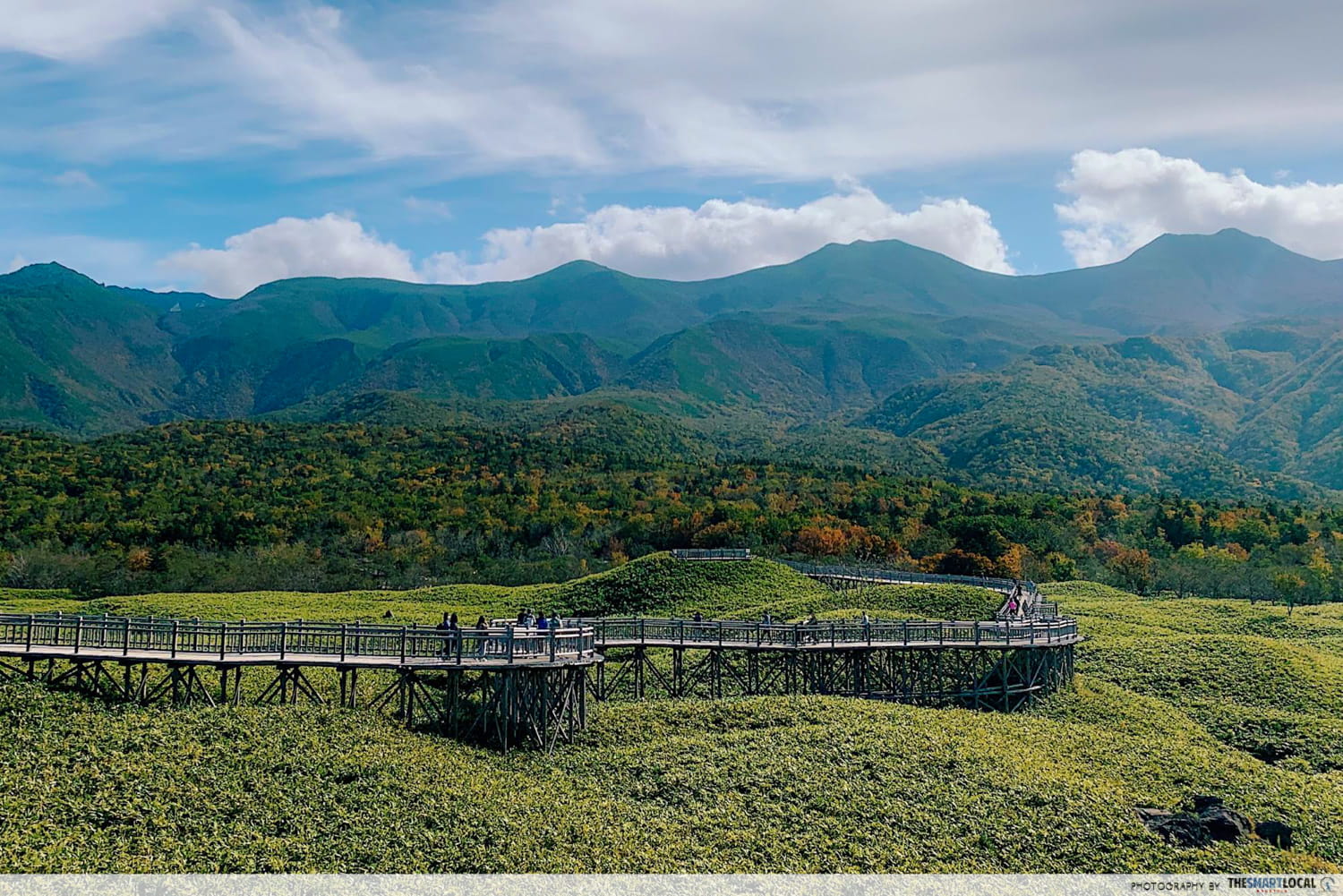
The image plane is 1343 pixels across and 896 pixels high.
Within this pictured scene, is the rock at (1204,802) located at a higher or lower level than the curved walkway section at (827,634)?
lower

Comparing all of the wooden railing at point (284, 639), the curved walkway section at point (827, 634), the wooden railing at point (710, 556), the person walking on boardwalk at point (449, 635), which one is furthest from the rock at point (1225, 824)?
the wooden railing at point (710, 556)

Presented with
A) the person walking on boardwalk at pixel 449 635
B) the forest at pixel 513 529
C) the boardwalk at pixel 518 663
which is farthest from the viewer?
the forest at pixel 513 529

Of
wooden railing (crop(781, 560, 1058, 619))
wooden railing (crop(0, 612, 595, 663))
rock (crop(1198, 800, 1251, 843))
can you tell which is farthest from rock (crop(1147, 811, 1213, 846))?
wooden railing (crop(781, 560, 1058, 619))

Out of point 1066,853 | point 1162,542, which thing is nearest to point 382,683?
point 1066,853

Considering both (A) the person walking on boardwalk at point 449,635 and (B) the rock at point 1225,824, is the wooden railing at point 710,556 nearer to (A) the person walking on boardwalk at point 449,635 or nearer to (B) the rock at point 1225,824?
(A) the person walking on boardwalk at point 449,635

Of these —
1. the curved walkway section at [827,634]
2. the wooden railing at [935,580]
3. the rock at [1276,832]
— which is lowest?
the rock at [1276,832]

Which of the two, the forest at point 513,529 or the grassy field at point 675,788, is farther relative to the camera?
the forest at point 513,529

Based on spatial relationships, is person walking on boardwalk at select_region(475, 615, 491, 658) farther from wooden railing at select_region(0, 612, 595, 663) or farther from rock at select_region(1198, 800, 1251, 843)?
rock at select_region(1198, 800, 1251, 843)

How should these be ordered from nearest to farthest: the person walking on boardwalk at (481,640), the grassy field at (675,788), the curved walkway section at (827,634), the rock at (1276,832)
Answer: the grassy field at (675,788)
the rock at (1276,832)
the person walking on boardwalk at (481,640)
the curved walkway section at (827,634)
